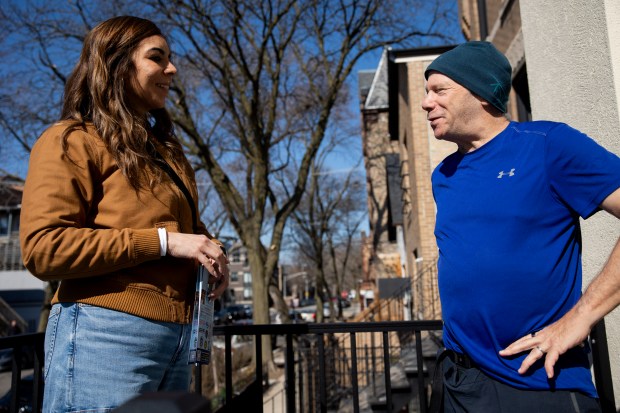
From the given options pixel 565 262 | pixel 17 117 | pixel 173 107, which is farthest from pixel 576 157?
pixel 17 117

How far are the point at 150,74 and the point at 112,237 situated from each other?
67 centimetres

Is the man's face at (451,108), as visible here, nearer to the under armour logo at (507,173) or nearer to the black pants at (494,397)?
the under armour logo at (507,173)

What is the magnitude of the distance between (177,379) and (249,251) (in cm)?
1276

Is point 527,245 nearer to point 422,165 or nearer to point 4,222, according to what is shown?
point 422,165

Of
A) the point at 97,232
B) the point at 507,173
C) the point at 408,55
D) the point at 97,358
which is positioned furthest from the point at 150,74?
the point at 408,55

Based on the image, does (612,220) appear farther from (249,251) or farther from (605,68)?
(249,251)

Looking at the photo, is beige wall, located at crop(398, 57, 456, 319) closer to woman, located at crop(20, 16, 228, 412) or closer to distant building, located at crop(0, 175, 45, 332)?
woman, located at crop(20, 16, 228, 412)

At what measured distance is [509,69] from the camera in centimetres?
188

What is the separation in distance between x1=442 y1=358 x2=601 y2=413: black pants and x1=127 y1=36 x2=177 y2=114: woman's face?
1493 mm

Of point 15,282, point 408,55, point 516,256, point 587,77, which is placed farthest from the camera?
point 15,282

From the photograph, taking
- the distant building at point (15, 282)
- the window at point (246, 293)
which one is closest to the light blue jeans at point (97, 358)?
the distant building at point (15, 282)

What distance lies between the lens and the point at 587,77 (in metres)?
2.70

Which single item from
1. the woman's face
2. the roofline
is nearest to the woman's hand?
the woman's face

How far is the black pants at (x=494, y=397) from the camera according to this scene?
1.52 metres
